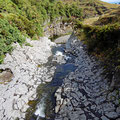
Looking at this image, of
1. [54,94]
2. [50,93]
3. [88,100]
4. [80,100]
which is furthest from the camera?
[50,93]

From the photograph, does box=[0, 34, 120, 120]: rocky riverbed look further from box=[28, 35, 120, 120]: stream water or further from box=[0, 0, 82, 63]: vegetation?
box=[0, 0, 82, 63]: vegetation

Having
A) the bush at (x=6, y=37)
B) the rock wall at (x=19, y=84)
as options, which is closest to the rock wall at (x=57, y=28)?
the bush at (x=6, y=37)

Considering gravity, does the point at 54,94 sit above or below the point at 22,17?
below

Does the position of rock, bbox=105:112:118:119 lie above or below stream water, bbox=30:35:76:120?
below

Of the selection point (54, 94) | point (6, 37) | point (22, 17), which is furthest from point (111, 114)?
point (22, 17)

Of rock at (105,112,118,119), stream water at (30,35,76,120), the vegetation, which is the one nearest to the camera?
rock at (105,112,118,119)

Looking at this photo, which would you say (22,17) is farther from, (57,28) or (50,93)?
(57,28)

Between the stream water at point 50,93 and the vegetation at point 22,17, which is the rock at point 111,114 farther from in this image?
the vegetation at point 22,17

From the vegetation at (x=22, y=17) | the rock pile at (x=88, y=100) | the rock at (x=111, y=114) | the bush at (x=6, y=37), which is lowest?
the rock at (x=111, y=114)

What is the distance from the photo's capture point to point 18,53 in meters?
14.0

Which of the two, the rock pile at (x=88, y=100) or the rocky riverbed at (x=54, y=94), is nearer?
the rock pile at (x=88, y=100)

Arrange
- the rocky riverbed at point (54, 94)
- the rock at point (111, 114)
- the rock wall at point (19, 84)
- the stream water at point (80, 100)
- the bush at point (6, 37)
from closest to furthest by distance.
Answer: the rock at point (111, 114)
the stream water at point (80, 100)
the rocky riverbed at point (54, 94)
the rock wall at point (19, 84)
the bush at point (6, 37)

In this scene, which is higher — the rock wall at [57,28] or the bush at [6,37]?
the rock wall at [57,28]

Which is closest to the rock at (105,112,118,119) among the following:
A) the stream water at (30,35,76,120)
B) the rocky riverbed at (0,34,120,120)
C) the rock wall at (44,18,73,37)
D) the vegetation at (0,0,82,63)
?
the rocky riverbed at (0,34,120,120)
